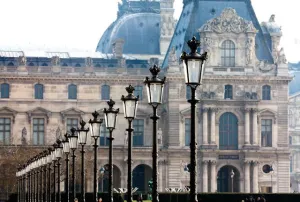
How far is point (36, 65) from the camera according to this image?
12619 cm

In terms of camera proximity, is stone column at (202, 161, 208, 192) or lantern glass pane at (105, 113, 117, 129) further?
stone column at (202, 161, 208, 192)

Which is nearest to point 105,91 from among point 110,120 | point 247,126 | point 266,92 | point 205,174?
point 205,174

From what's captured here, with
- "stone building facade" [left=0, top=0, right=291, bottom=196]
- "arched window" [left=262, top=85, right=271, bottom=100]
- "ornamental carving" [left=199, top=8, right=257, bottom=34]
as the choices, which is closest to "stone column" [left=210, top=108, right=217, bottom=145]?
"stone building facade" [left=0, top=0, right=291, bottom=196]

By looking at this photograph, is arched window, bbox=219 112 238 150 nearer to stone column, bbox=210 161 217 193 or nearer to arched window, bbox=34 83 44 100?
stone column, bbox=210 161 217 193

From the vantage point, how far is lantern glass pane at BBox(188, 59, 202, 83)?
33.3 metres

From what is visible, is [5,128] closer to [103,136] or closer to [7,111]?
[7,111]

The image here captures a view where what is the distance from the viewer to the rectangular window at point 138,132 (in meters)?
127

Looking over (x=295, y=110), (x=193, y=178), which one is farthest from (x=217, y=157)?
(x=193, y=178)

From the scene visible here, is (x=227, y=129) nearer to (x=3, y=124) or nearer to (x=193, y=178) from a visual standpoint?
(x=3, y=124)

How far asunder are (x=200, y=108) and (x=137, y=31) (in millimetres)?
19839

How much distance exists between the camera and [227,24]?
4843 inches

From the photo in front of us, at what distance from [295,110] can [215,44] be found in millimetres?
53464

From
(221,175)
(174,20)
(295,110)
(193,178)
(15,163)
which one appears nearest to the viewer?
(193,178)

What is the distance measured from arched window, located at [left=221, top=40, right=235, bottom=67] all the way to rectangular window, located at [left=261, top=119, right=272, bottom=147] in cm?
698
